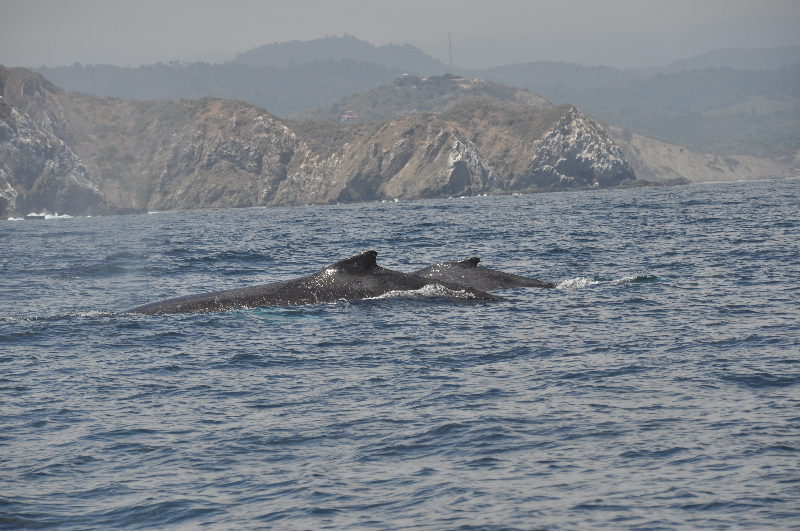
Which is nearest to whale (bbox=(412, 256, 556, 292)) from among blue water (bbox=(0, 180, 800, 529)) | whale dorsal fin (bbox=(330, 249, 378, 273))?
blue water (bbox=(0, 180, 800, 529))

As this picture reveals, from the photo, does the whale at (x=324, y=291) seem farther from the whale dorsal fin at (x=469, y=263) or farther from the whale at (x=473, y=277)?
the whale dorsal fin at (x=469, y=263)

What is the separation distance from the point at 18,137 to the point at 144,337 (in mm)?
206107

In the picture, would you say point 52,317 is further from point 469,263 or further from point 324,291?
point 469,263

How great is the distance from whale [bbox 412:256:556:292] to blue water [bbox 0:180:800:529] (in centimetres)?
169

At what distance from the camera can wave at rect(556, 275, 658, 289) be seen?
22.0 metres

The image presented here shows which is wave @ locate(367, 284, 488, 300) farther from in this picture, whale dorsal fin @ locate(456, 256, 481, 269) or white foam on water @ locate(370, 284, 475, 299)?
whale dorsal fin @ locate(456, 256, 481, 269)

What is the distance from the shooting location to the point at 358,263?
19203 millimetres

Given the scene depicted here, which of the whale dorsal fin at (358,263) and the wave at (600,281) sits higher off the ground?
the whale dorsal fin at (358,263)

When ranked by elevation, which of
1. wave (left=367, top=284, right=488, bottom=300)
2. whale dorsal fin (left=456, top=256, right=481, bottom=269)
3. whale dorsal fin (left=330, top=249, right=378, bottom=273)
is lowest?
wave (left=367, top=284, right=488, bottom=300)

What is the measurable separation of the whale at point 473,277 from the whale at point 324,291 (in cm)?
87

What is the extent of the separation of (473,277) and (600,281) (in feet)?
13.3

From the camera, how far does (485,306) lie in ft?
61.2

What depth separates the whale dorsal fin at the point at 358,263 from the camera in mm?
18781

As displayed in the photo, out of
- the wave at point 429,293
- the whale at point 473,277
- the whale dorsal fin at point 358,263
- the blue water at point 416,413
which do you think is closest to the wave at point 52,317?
the blue water at point 416,413
